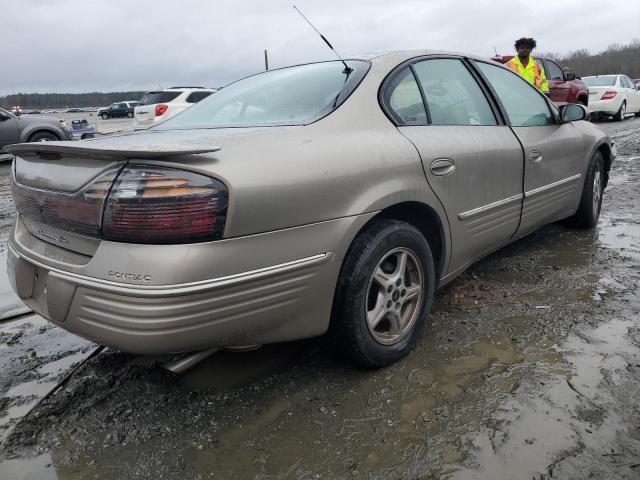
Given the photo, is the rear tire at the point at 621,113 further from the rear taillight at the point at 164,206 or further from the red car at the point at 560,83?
the rear taillight at the point at 164,206

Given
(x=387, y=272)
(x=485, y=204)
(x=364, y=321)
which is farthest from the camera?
(x=485, y=204)

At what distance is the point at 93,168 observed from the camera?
1744 millimetres

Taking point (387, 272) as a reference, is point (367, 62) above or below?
above

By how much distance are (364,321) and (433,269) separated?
542 millimetres

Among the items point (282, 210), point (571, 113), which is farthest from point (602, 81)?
point (282, 210)

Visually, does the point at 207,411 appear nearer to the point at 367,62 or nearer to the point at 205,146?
the point at 205,146

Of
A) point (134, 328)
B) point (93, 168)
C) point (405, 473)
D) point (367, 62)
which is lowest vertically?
point (405, 473)

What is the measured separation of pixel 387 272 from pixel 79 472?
147 cm

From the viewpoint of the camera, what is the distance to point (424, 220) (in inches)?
99.6

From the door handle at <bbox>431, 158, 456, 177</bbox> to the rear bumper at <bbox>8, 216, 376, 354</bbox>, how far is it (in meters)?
0.57

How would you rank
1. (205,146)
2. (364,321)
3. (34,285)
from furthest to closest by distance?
(364,321) → (34,285) → (205,146)

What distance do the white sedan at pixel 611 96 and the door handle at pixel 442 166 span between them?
14.2 metres

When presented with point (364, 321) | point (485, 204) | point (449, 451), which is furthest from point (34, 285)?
point (485, 204)

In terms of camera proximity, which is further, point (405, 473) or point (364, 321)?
point (364, 321)
